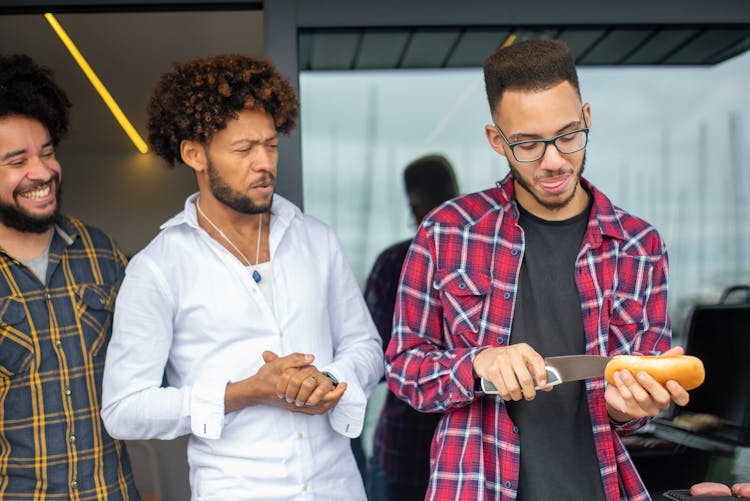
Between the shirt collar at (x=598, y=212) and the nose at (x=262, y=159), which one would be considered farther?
the nose at (x=262, y=159)

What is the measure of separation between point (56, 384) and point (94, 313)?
8.5 inches

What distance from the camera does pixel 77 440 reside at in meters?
2.20

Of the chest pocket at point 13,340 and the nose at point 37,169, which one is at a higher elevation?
the nose at point 37,169

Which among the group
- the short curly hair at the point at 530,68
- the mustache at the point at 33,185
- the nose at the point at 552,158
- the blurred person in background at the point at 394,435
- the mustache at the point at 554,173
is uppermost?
the short curly hair at the point at 530,68

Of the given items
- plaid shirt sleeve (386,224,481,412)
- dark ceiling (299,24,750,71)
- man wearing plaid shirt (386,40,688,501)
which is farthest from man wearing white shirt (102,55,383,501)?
dark ceiling (299,24,750,71)

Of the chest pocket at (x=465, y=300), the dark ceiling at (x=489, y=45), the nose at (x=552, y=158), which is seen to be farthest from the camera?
the dark ceiling at (x=489, y=45)

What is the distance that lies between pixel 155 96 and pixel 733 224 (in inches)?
104

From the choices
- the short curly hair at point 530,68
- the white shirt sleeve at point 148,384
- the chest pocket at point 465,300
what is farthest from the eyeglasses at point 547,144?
the white shirt sleeve at point 148,384

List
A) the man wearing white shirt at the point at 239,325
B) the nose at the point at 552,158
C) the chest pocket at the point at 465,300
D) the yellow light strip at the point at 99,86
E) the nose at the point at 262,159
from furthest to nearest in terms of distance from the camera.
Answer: the yellow light strip at the point at 99,86
the nose at the point at 262,159
the man wearing white shirt at the point at 239,325
the chest pocket at the point at 465,300
the nose at the point at 552,158

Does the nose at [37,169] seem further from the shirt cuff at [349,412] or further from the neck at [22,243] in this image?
the shirt cuff at [349,412]

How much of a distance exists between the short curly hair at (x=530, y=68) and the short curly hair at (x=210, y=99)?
603 mm

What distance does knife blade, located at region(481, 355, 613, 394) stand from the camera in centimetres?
165

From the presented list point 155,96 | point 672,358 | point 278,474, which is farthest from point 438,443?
point 155,96

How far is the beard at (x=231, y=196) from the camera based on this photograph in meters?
2.14
